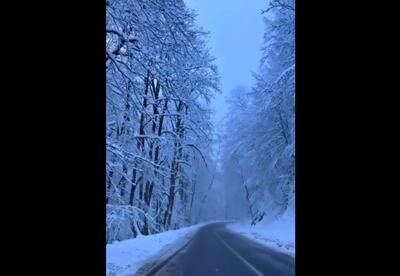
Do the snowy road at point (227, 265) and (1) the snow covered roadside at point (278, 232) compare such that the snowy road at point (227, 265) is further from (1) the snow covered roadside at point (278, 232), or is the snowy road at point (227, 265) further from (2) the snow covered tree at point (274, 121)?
(2) the snow covered tree at point (274, 121)

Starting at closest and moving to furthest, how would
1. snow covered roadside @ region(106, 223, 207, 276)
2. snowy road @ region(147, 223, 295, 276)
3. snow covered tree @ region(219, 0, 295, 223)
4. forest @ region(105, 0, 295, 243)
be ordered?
forest @ region(105, 0, 295, 243)
snowy road @ region(147, 223, 295, 276)
snow covered roadside @ region(106, 223, 207, 276)
snow covered tree @ region(219, 0, 295, 223)

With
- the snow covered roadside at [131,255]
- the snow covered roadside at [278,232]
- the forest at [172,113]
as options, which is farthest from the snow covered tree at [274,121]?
the snow covered roadside at [131,255]

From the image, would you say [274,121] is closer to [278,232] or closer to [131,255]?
[278,232]

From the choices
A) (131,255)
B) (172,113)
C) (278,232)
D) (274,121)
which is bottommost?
(278,232)

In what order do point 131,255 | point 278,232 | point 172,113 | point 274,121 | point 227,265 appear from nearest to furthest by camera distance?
point 227,265, point 131,255, point 172,113, point 278,232, point 274,121

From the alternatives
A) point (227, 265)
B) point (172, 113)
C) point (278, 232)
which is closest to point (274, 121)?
point (278, 232)

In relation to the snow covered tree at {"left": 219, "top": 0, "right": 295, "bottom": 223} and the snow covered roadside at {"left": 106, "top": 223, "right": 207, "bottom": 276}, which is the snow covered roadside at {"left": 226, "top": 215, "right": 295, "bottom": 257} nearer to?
the snow covered tree at {"left": 219, "top": 0, "right": 295, "bottom": 223}

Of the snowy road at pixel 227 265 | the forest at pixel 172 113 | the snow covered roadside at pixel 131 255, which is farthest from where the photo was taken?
the snow covered roadside at pixel 131 255

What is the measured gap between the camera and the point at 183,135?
30.4 metres

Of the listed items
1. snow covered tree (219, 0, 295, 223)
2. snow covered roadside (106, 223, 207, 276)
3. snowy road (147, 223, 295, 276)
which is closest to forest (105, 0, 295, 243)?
snow covered tree (219, 0, 295, 223)

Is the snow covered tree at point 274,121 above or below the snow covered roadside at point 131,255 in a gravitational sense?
above
